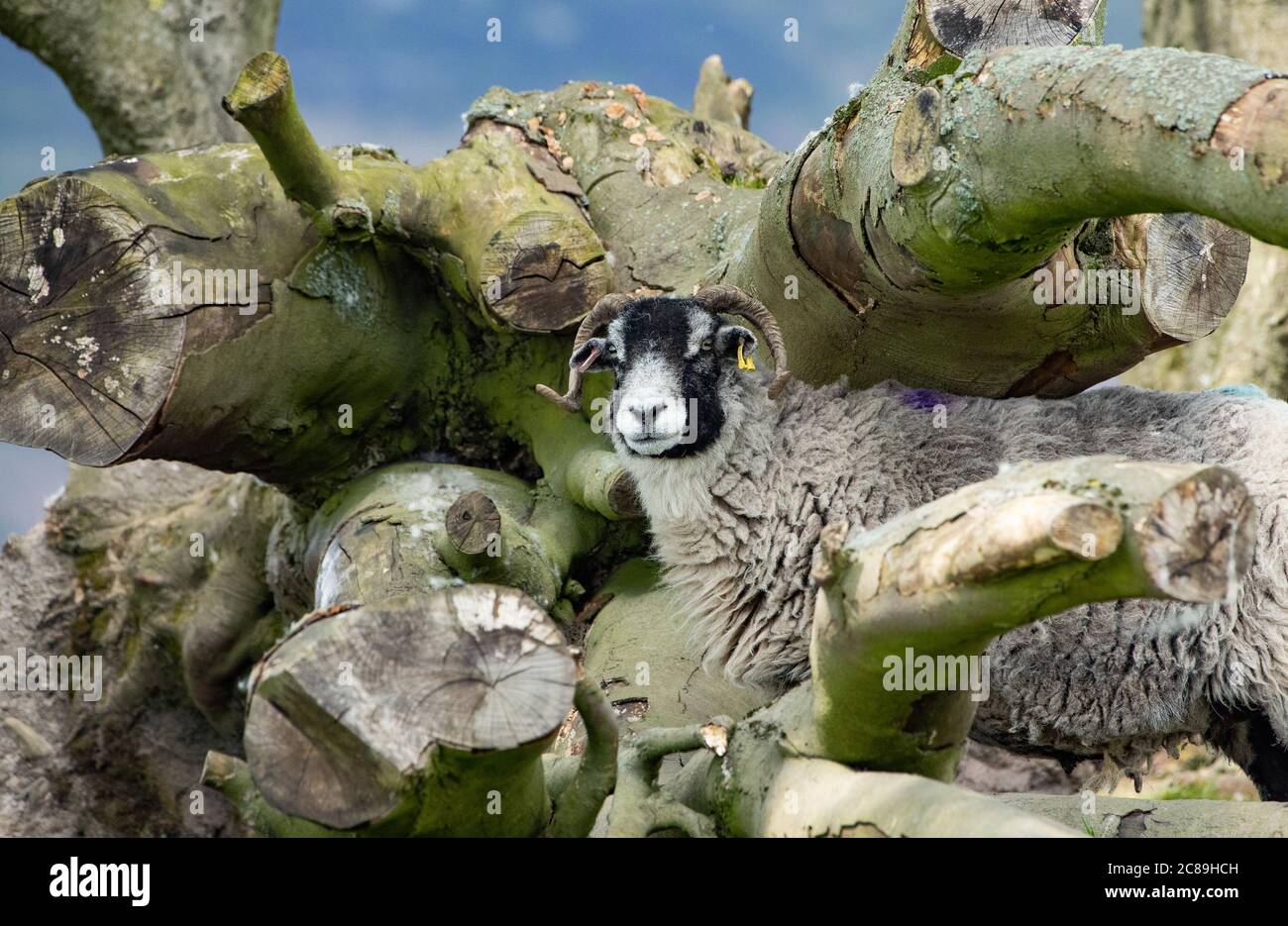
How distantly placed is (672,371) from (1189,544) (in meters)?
2.44

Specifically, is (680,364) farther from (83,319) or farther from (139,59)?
(139,59)

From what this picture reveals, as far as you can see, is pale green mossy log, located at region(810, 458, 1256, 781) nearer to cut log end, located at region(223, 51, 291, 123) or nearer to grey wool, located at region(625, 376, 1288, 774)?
grey wool, located at region(625, 376, 1288, 774)

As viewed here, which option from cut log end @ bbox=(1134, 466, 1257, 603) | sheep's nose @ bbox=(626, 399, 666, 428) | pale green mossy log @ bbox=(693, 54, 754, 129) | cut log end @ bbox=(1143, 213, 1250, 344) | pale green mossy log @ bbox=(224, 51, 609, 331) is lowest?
cut log end @ bbox=(1134, 466, 1257, 603)

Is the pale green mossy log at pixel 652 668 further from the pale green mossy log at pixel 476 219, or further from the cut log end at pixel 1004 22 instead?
the cut log end at pixel 1004 22

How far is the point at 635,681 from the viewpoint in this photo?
5070mm

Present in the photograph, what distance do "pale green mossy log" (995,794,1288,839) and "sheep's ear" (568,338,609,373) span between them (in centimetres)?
211

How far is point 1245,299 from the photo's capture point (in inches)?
374

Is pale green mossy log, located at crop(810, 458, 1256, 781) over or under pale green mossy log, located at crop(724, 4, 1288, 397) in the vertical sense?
under

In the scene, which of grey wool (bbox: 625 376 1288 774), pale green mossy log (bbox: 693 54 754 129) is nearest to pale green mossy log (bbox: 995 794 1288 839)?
grey wool (bbox: 625 376 1288 774)

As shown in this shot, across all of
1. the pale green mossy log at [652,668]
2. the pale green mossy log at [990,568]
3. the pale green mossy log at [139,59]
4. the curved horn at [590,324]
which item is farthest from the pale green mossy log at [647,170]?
the pale green mossy log at [139,59]

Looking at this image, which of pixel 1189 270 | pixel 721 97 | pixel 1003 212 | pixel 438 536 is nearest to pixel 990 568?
pixel 1003 212

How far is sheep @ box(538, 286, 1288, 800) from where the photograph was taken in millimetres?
4254
